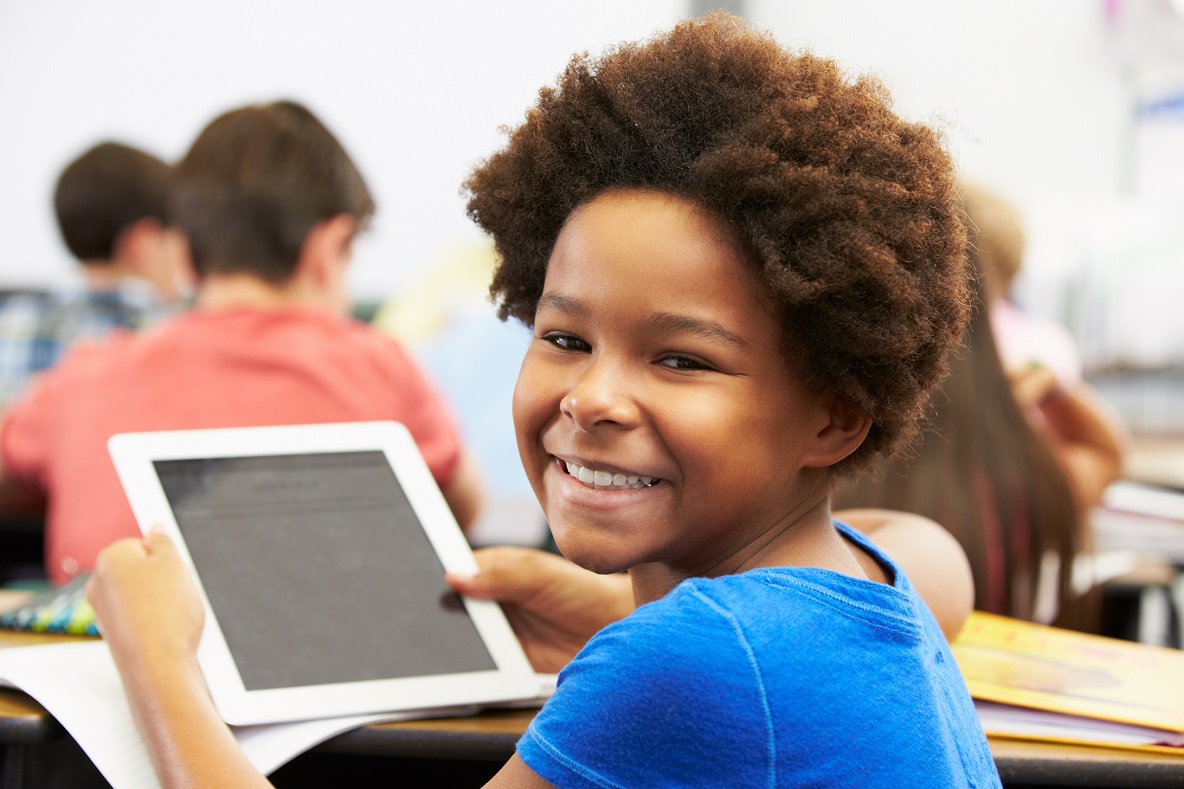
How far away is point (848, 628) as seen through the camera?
81 cm

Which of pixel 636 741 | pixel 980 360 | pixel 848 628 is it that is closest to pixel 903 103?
pixel 848 628

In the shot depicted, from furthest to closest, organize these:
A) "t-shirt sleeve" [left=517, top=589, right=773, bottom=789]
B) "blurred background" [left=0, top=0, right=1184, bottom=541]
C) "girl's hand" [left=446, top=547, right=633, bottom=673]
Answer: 1. "blurred background" [left=0, top=0, right=1184, bottom=541]
2. "girl's hand" [left=446, top=547, right=633, bottom=673]
3. "t-shirt sleeve" [left=517, top=589, right=773, bottom=789]

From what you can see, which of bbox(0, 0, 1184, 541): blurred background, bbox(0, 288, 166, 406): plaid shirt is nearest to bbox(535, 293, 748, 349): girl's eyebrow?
bbox(0, 288, 166, 406): plaid shirt

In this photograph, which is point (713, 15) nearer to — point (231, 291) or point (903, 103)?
point (903, 103)

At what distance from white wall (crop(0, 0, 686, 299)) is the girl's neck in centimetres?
415

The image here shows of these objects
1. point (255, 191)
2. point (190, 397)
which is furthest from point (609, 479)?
point (255, 191)

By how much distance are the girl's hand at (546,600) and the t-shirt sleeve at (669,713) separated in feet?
1.22

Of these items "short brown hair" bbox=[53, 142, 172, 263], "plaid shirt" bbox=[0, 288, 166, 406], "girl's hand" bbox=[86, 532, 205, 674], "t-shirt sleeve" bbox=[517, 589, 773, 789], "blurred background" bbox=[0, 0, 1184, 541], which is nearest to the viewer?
"t-shirt sleeve" bbox=[517, 589, 773, 789]

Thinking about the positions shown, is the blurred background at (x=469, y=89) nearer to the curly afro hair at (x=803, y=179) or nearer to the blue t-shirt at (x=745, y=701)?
the curly afro hair at (x=803, y=179)

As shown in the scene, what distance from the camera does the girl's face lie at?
84cm

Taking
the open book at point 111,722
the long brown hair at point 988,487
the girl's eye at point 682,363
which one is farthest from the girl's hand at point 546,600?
the long brown hair at point 988,487

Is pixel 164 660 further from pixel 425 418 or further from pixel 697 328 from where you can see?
pixel 425 418

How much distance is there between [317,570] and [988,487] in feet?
3.66

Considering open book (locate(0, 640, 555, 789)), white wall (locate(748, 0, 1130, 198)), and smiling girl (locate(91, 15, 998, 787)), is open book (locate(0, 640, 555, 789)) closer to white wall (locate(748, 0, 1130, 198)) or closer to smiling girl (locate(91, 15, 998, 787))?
smiling girl (locate(91, 15, 998, 787))
